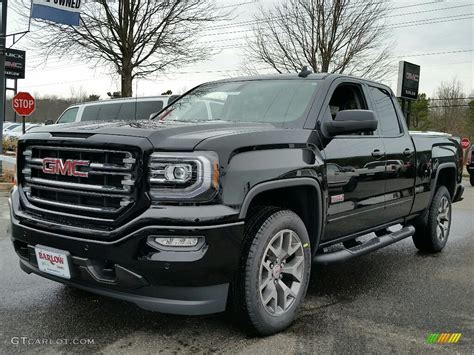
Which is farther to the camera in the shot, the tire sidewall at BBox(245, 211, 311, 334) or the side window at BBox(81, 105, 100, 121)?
the side window at BBox(81, 105, 100, 121)

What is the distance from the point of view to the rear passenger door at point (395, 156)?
459cm

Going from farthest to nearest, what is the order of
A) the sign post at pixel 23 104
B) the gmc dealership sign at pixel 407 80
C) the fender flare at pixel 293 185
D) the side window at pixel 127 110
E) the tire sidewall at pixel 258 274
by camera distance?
the gmc dealership sign at pixel 407 80, the sign post at pixel 23 104, the side window at pixel 127 110, the tire sidewall at pixel 258 274, the fender flare at pixel 293 185

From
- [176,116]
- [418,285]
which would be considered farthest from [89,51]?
[418,285]

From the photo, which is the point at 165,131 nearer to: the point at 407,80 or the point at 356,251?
the point at 356,251

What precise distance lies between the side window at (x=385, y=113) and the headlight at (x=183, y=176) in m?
2.52

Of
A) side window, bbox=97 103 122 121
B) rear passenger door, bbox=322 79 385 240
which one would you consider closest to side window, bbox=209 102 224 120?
rear passenger door, bbox=322 79 385 240

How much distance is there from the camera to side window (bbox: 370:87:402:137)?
15.7 ft

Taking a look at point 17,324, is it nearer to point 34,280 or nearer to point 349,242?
point 34,280

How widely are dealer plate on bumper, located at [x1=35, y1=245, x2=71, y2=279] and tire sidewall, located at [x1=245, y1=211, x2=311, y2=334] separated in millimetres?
1083

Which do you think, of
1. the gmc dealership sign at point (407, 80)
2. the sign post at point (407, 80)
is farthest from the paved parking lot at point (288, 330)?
the gmc dealership sign at point (407, 80)

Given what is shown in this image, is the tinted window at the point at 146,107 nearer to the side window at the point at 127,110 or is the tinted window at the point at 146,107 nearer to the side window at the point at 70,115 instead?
the side window at the point at 127,110

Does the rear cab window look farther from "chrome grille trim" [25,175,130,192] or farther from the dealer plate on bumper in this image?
the dealer plate on bumper

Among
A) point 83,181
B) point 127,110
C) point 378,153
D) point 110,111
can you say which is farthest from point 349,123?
point 110,111

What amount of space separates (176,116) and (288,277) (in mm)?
1881
